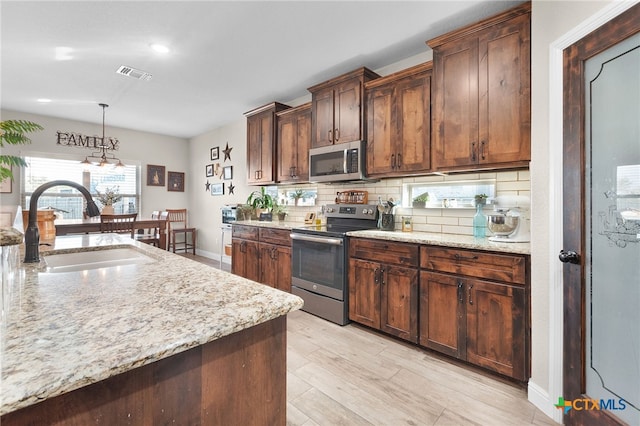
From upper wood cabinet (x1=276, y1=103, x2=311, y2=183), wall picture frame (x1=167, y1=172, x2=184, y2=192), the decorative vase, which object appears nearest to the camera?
the decorative vase

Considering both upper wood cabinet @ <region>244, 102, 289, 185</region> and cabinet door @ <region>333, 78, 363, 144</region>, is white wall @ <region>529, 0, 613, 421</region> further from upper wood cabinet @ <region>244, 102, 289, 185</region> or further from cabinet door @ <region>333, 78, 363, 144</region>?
upper wood cabinet @ <region>244, 102, 289, 185</region>

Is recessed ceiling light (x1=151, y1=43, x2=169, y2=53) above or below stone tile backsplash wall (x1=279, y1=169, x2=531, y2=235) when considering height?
above

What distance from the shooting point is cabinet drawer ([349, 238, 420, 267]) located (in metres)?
2.37

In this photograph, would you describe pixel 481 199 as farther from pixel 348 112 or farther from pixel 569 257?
pixel 348 112

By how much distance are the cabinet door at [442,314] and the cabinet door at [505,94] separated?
966mm

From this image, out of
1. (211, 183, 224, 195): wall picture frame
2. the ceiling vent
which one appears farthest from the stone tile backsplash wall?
(211, 183, 224, 195): wall picture frame

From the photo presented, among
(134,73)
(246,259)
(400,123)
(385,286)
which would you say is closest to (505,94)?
(400,123)

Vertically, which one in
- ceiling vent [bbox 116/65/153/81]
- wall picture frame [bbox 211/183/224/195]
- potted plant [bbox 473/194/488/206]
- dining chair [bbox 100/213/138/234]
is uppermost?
ceiling vent [bbox 116/65/153/81]

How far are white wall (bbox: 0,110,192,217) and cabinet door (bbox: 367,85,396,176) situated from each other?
5.10 meters

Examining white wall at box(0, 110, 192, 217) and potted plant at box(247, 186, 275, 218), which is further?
white wall at box(0, 110, 192, 217)

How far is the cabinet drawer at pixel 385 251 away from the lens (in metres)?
2.37

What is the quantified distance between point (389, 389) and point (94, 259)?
194 centimetres

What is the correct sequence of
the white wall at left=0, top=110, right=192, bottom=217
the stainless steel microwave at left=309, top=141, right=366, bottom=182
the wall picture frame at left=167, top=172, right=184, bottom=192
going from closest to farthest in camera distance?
the stainless steel microwave at left=309, top=141, right=366, bottom=182 < the white wall at left=0, top=110, right=192, bottom=217 < the wall picture frame at left=167, top=172, right=184, bottom=192

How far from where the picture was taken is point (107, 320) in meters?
0.66
